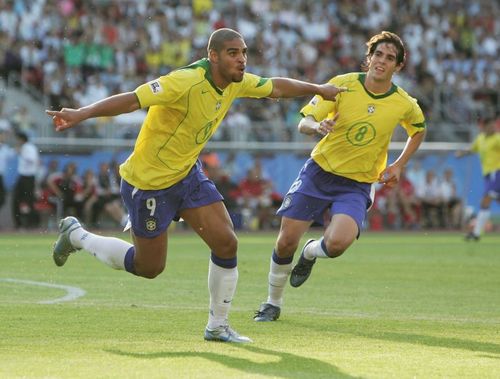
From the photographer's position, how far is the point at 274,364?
27.0ft

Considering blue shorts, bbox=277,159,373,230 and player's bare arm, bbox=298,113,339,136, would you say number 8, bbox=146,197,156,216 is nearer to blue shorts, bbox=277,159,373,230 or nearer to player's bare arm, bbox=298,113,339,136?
player's bare arm, bbox=298,113,339,136

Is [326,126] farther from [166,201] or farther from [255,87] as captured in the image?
[166,201]

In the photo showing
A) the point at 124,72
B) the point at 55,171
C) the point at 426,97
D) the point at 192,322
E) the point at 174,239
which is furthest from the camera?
the point at 426,97

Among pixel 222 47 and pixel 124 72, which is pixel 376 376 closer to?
pixel 222 47

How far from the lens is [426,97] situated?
109 feet

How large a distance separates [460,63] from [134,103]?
27349mm

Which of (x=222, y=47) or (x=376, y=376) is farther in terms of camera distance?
(x=222, y=47)

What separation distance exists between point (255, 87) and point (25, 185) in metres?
16.0

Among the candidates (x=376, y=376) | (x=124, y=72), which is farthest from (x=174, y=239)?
(x=376, y=376)

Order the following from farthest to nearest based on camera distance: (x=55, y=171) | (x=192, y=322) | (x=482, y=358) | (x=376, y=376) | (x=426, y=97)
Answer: (x=426, y=97) < (x=55, y=171) < (x=192, y=322) < (x=482, y=358) < (x=376, y=376)

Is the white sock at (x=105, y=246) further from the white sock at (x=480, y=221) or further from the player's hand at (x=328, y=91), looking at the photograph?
the white sock at (x=480, y=221)

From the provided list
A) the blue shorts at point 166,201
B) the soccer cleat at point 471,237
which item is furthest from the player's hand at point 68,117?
the soccer cleat at point 471,237

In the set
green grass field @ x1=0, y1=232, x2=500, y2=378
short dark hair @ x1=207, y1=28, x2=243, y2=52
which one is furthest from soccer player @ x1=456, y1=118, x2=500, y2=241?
short dark hair @ x1=207, y1=28, x2=243, y2=52

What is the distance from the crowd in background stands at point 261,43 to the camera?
28.2 metres
